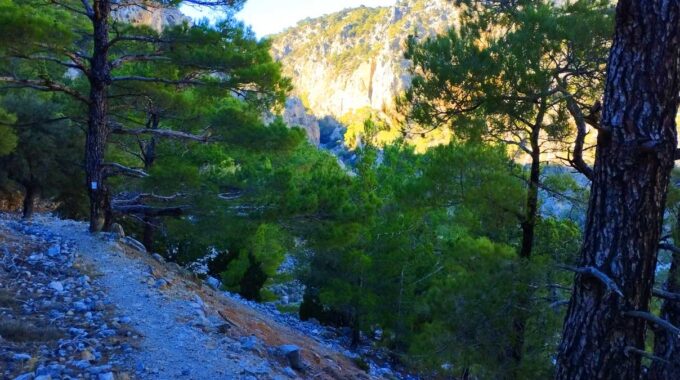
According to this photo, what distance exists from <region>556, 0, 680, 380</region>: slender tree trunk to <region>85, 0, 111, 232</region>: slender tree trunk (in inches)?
345

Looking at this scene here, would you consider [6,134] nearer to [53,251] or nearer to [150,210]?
[150,210]

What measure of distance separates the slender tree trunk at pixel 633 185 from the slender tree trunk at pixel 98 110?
8.77 meters

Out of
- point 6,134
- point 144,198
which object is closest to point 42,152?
point 6,134

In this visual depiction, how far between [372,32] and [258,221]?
130663mm

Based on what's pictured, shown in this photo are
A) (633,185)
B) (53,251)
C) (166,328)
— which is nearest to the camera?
(633,185)

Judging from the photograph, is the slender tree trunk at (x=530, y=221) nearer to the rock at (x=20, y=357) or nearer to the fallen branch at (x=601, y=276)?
the fallen branch at (x=601, y=276)

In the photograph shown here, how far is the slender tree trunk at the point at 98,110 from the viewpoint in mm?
9758

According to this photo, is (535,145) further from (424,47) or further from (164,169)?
(164,169)

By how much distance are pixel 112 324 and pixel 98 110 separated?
206 inches

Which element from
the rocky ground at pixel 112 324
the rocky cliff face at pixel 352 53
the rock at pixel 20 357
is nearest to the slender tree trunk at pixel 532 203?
the rocky ground at pixel 112 324

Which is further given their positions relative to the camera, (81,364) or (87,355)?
(87,355)

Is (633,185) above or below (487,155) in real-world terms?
below

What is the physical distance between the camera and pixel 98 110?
32.2 ft

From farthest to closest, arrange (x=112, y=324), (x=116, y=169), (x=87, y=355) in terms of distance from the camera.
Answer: (x=116, y=169) < (x=112, y=324) < (x=87, y=355)
